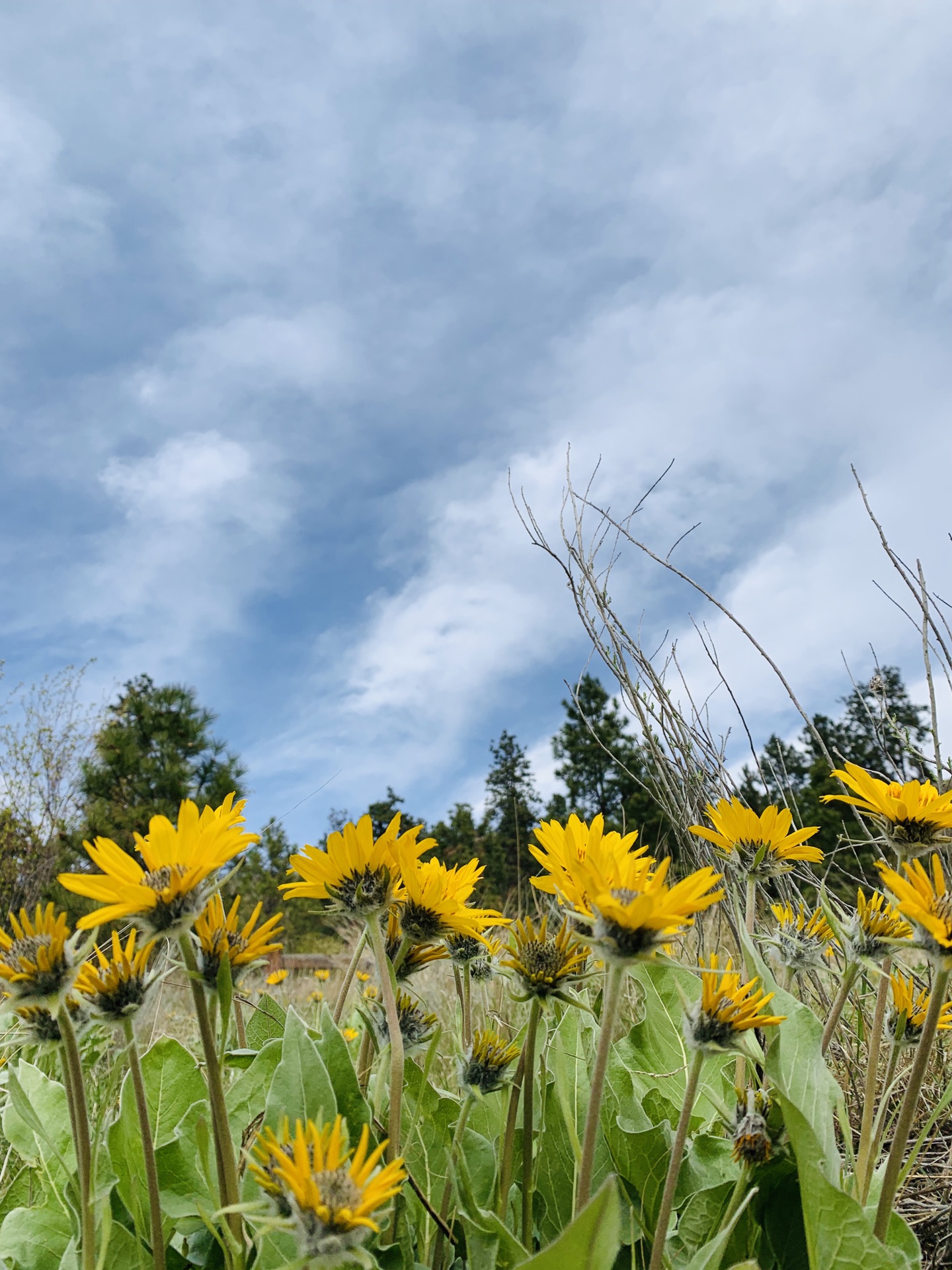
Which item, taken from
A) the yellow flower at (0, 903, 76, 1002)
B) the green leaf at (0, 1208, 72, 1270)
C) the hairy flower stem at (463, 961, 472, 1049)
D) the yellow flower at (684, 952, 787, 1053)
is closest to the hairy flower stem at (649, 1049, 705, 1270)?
the yellow flower at (684, 952, 787, 1053)

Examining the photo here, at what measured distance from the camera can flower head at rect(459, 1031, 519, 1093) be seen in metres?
1.06

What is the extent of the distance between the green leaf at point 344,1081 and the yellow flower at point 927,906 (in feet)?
2.10

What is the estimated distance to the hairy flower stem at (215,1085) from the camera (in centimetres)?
76

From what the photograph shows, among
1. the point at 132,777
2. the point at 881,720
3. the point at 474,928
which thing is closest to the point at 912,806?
the point at 474,928

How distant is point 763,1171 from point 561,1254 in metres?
0.50

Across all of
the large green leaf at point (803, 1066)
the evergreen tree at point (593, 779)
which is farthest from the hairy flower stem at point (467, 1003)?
the evergreen tree at point (593, 779)

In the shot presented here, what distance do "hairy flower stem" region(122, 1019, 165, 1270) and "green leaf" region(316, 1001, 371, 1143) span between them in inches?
8.0

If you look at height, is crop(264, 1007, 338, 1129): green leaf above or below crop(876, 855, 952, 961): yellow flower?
below

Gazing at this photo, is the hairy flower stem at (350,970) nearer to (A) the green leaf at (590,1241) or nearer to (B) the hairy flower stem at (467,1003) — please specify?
(B) the hairy flower stem at (467,1003)

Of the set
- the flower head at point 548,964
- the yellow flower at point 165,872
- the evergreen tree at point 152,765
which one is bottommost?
the flower head at point 548,964

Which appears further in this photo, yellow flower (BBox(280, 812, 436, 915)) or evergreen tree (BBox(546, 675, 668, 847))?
evergreen tree (BBox(546, 675, 668, 847))

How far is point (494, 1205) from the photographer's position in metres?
1.12

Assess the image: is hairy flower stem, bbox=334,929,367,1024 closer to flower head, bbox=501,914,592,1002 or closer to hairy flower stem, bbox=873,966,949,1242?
flower head, bbox=501,914,592,1002

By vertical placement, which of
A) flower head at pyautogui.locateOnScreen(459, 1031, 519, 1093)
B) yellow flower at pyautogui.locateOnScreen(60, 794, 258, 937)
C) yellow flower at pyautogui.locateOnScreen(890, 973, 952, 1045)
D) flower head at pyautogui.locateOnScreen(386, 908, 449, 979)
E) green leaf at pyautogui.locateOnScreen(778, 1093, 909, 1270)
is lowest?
green leaf at pyautogui.locateOnScreen(778, 1093, 909, 1270)
